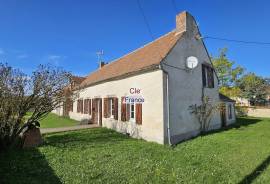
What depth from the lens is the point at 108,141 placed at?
33.9 ft

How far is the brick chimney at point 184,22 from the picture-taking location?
12125 millimetres

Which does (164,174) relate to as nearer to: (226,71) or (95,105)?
(95,105)

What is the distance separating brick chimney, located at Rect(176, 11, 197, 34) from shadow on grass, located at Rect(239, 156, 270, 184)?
795cm

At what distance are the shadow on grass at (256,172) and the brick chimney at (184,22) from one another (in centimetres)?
795

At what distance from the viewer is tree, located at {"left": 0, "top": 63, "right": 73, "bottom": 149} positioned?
826 cm

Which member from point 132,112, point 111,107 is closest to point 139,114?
point 132,112

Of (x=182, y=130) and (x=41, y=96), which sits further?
(x=182, y=130)

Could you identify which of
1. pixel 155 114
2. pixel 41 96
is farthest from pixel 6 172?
pixel 155 114

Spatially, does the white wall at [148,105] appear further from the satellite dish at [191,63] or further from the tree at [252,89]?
the tree at [252,89]

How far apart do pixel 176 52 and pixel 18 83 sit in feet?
25.4

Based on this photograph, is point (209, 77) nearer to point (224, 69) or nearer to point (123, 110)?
point (123, 110)

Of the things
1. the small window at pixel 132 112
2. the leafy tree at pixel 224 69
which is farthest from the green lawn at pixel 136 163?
the leafy tree at pixel 224 69

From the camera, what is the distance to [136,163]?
22.7 feet

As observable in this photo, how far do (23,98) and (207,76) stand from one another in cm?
1140
